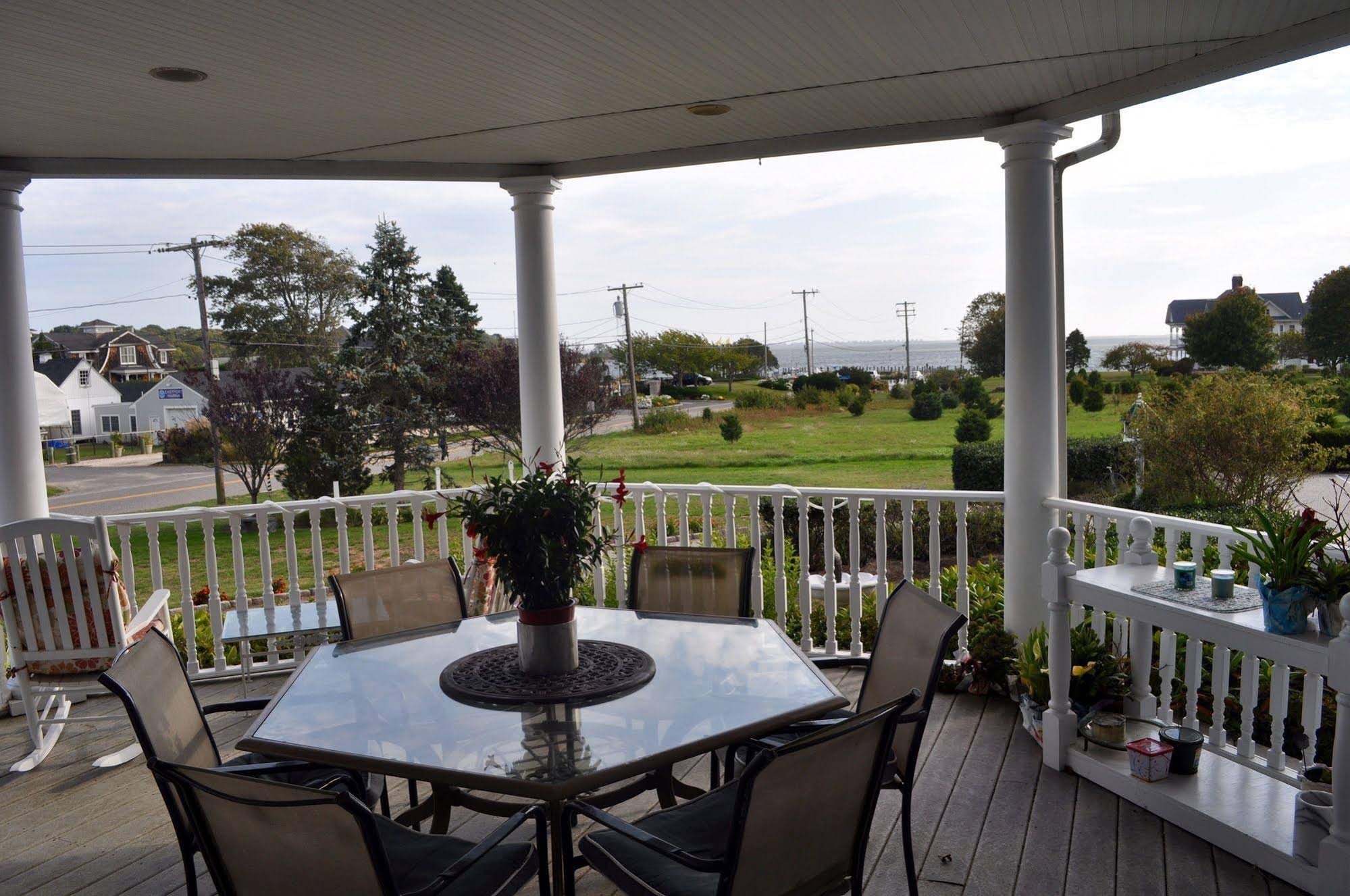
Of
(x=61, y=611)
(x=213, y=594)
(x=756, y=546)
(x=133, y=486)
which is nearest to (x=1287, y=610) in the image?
(x=756, y=546)

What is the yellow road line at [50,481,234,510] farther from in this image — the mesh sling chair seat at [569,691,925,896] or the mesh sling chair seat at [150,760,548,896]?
the mesh sling chair seat at [569,691,925,896]

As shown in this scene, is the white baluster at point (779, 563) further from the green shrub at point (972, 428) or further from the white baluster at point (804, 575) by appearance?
the green shrub at point (972, 428)

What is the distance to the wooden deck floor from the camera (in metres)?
2.70

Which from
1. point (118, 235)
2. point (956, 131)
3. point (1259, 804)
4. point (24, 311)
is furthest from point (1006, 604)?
point (118, 235)

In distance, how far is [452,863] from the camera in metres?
2.04

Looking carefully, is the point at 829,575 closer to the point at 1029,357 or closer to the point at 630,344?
the point at 1029,357

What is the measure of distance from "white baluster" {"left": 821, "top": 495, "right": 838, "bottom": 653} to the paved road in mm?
11651

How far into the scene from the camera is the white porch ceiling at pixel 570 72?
266 cm

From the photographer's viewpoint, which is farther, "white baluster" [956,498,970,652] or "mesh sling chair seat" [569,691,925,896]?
"white baluster" [956,498,970,652]

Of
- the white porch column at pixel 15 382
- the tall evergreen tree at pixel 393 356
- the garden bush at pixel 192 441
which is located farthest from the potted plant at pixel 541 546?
the garden bush at pixel 192 441

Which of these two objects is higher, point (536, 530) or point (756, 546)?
point (536, 530)

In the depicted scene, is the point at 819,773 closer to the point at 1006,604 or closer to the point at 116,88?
the point at 1006,604

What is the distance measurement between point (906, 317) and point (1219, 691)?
17.1 meters

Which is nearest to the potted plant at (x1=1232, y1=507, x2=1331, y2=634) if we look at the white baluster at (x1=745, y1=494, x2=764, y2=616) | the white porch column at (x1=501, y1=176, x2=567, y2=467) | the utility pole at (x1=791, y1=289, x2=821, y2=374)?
the white baluster at (x1=745, y1=494, x2=764, y2=616)
